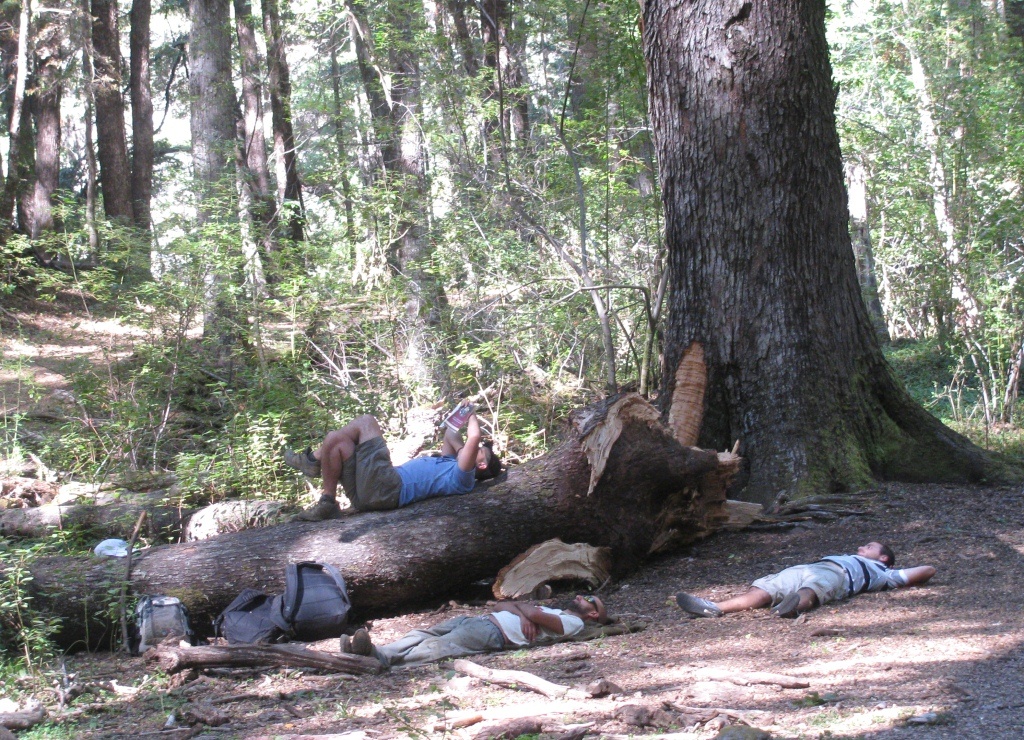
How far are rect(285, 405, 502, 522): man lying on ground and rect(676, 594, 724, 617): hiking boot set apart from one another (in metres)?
1.83

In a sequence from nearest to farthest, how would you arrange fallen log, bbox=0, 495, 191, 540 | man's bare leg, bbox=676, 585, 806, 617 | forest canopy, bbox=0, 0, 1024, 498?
man's bare leg, bbox=676, 585, 806, 617
fallen log, bbox=0, 495, 191, 540
forest canopy, bbox=0, 0, 1024, 498

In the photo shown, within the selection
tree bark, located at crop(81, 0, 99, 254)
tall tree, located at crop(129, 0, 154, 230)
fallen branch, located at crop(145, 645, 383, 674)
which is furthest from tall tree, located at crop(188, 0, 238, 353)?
tall tree, located at crop(129, 0, 154, 230)

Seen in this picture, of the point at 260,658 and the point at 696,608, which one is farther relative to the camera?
the point at 696,608

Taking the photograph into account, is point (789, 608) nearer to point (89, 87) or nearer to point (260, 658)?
point (260, 658)

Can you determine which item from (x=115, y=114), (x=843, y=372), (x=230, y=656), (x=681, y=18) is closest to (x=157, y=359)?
(x=230, y=656)

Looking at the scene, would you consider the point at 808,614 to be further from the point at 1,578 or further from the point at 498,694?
the point at 1,578

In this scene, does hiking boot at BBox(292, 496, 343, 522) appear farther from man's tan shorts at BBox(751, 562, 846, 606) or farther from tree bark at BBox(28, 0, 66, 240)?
tree bark at BBox(28, 0, 66, 240)

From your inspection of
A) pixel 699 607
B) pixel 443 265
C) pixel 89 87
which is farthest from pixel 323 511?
pixel 89 87

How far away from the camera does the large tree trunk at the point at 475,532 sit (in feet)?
18.7

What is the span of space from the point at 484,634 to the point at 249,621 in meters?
1.48

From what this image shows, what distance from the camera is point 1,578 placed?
5.30 metres

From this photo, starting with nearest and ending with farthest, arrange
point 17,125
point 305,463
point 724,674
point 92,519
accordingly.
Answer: point 724,674 → point 305,463 → point 92,519 → point 17,125

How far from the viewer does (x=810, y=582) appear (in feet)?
17.1

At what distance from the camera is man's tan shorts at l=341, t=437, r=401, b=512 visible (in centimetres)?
631
